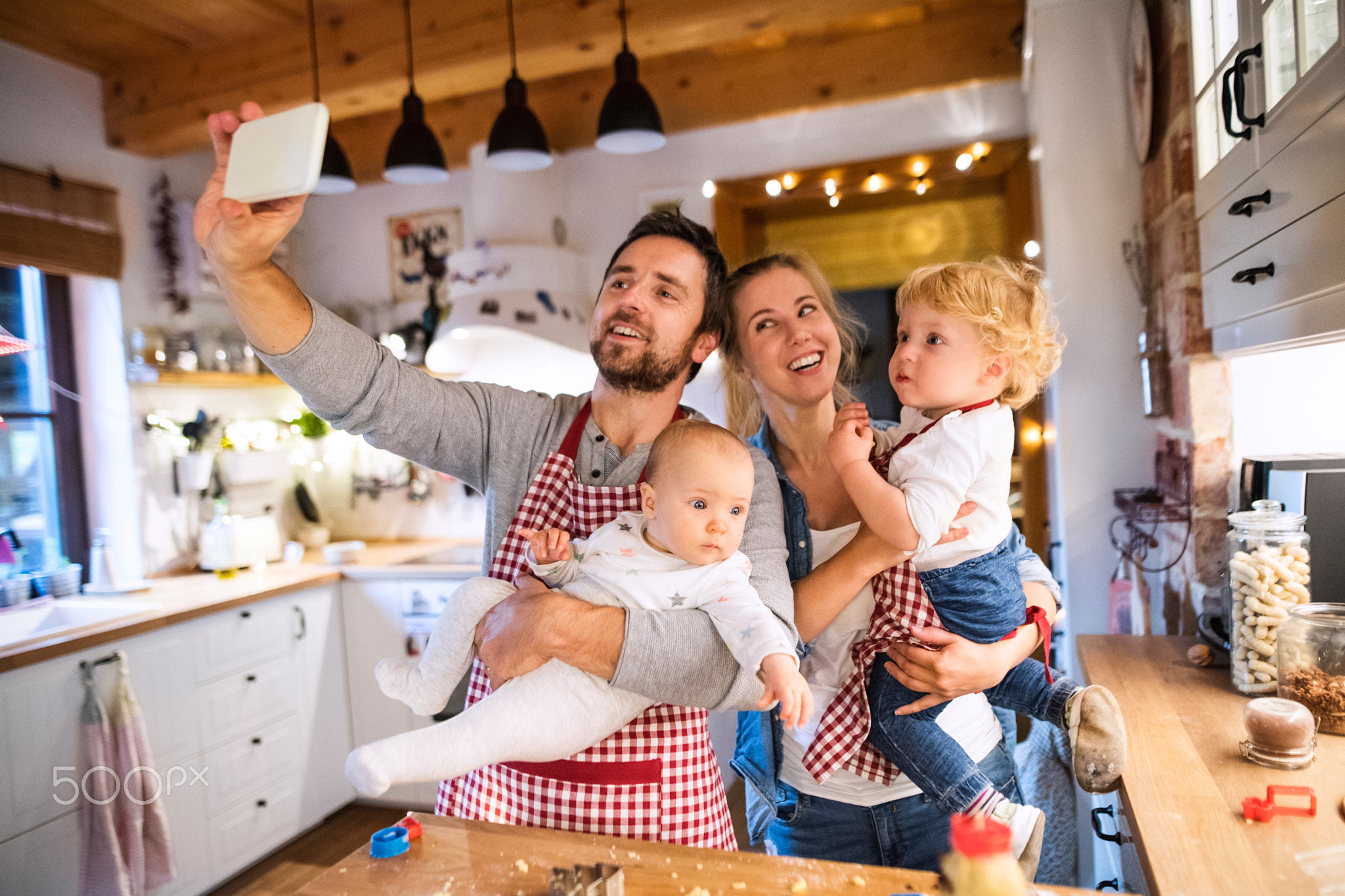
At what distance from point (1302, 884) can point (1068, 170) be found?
6.83ft

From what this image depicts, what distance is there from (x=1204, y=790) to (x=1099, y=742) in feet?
0.50

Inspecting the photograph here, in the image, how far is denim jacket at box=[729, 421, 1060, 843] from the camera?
143cm

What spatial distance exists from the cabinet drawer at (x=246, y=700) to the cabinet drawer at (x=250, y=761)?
34 mm

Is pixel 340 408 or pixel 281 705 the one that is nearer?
pixel 340 408

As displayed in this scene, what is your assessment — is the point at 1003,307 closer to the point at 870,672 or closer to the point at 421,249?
the point at 870,672

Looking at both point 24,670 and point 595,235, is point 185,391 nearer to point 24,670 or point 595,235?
point 24,670

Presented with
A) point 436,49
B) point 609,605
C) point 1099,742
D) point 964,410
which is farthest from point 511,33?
point 1099,742

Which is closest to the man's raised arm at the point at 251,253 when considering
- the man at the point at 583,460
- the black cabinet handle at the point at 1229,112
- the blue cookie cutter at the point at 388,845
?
the man at the point at 583,460

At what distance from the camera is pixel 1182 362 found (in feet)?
6.63

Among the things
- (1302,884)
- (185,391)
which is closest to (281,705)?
(185,391)

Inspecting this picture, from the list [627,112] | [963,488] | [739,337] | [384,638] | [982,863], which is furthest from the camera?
[384,638]

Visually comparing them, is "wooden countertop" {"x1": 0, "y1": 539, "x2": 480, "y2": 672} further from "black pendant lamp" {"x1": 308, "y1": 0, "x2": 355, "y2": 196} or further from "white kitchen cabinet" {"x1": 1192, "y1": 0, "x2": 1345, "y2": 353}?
"white kitchen cabinet" {"x1": 1192, "y1": 0, "x2": 1345, "y2": 353}

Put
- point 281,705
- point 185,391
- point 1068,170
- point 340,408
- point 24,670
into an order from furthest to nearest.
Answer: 1. point 185,391
2. point 281,705
3. point 1068,170
4. point 24,670
5. point 340,408

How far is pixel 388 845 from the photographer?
3.41ft
